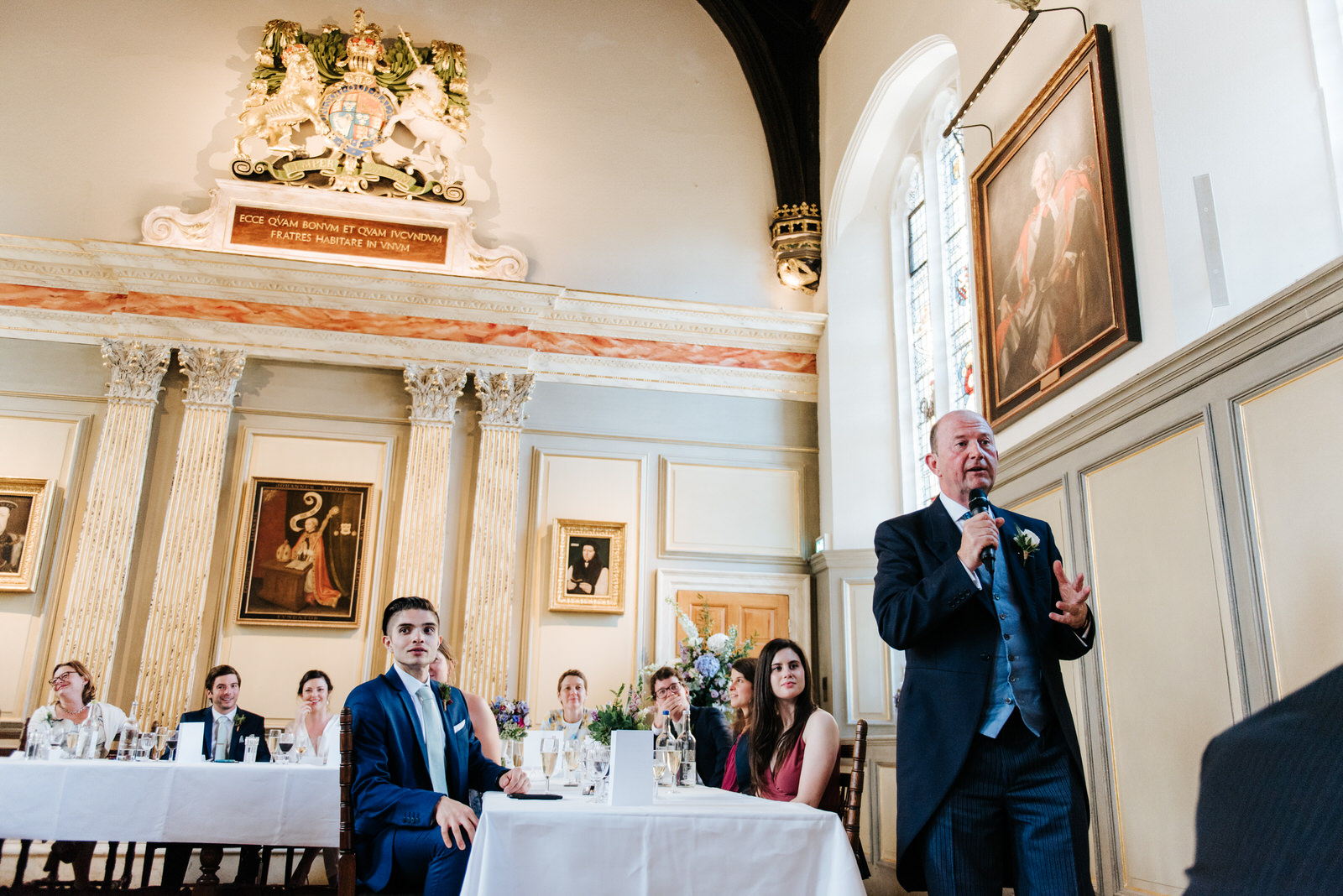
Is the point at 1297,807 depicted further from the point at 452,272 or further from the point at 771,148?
the point at 771,148

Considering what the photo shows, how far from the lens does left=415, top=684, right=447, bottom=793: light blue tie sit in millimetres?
3387

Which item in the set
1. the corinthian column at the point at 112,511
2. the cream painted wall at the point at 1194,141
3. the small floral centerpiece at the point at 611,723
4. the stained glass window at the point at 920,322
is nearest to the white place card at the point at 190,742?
the small floral centerpiece at the point at 611,723

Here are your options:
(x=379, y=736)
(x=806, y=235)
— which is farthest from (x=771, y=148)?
(x=379, y=736)

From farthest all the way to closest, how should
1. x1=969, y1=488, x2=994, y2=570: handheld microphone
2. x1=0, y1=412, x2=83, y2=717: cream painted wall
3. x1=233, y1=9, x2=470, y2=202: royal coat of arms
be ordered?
x1=233, y1=9, x2=470, y2=202: royal coat of arms, x1=0, y1=412, x2=83, y2=717: cream painted wall, x1=969, y1=488, x2=994, y2=570: handheld microphone

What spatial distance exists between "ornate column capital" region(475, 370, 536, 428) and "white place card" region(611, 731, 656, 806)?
5.90 metres

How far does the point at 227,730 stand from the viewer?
606cm

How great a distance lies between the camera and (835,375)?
8.73m

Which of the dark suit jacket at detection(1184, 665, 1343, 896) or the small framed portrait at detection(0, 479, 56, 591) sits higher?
the small framed portrait at detection(0, 479, 56, 591)

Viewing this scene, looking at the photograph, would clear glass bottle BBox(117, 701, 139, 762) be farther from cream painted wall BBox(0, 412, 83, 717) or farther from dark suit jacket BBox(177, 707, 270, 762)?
cream painted wall BBox(0, 412, 83, 717)

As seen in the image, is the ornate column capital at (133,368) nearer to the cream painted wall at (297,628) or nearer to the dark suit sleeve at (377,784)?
the cream painted wall at (297,628)

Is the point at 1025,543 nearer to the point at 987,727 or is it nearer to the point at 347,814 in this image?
the point at 987,727

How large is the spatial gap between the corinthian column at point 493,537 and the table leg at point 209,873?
3241 millimetres

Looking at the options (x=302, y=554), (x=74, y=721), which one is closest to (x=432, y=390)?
(x=302, y=554)

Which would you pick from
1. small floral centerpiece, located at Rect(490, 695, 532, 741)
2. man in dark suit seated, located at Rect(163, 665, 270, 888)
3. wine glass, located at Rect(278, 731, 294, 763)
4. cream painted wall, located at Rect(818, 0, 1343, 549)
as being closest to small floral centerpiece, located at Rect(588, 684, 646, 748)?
wine glass, located at Rect(278, 731, 294, 763)
